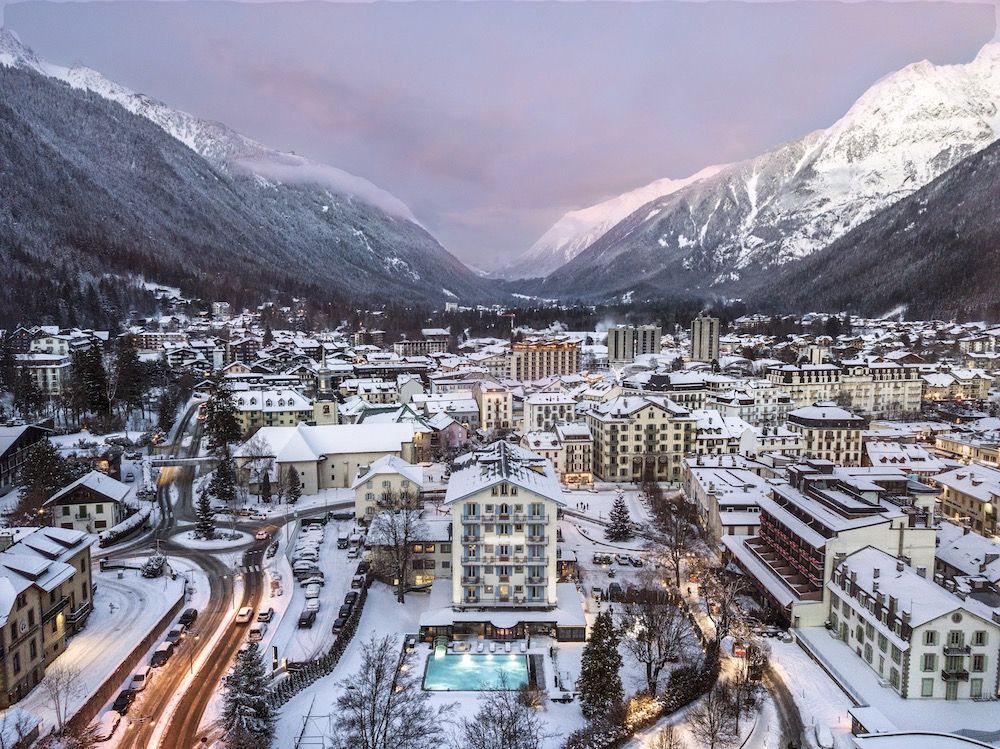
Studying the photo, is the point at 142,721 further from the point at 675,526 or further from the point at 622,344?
the point at 622,344

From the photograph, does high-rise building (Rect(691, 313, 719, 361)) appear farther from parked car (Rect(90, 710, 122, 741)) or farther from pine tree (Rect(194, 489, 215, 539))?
parked car (Rect(90, 710, 122, 741))

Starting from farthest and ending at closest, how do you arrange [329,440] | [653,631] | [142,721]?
[329,440]
[653,631]
[142,721]

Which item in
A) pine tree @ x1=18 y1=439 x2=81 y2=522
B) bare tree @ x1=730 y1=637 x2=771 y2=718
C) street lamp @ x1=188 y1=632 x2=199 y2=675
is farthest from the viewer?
pine tree @ x1=18 y1=439 x2=81 y2=522

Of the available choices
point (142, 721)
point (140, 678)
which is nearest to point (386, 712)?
point (142, 721)

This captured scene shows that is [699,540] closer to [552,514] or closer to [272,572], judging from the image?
[552,514]

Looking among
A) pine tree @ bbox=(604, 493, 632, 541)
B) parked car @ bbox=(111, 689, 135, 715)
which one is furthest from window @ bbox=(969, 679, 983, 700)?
parked car @ bbox=(111, 689, 135, 715)

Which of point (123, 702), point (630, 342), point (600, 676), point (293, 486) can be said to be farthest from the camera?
point (630, 342)

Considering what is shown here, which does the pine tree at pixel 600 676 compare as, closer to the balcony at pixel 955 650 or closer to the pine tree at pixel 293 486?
the balcony at pixel 955 650
